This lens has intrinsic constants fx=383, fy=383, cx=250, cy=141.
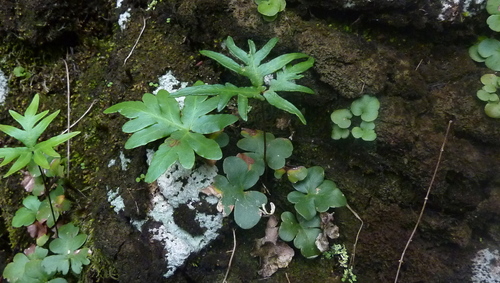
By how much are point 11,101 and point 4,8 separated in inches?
25.0

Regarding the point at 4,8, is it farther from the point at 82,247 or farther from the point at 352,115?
the point at 352,115

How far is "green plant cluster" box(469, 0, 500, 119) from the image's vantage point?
2081 millimetres

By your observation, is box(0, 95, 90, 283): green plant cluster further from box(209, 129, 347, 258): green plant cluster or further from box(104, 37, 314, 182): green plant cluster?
box(209, 129, 347, 258): green plant cluster

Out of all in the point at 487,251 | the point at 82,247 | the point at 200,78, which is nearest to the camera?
the point at 487,251

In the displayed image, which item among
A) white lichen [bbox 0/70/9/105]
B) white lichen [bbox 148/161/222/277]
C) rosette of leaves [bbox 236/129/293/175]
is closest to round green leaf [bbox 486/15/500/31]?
rosette of leaves [bbox 236/129/293/175]

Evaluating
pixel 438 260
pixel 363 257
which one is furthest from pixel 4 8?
pixel 438 260

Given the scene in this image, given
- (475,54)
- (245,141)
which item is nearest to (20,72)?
(245,141)

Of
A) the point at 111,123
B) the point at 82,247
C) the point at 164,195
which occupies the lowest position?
the point at 82,247

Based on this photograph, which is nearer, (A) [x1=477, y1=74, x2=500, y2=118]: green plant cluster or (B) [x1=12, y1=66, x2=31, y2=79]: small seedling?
(A) [x1=477, y1=74, x2=500, y2=118]: green plant cluster

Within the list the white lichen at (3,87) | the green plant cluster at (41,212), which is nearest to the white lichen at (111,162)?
the green plant cluster at (41,212)

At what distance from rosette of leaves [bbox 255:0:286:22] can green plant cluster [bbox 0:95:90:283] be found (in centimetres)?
128

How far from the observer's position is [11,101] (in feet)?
8.84

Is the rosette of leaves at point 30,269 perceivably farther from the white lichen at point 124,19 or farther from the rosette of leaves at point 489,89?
the rosette of leaves at point 489,89

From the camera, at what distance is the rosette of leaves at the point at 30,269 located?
7.22ft
